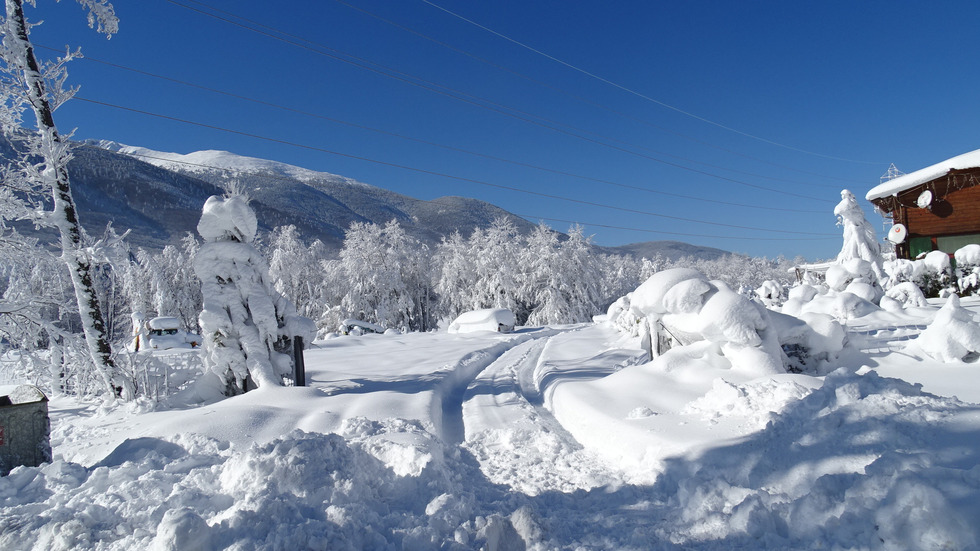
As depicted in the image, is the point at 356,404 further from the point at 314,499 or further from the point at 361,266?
the point at 361,266

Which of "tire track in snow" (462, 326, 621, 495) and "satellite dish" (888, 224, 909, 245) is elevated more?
"satellite dish" (888, 224, 909, 245)

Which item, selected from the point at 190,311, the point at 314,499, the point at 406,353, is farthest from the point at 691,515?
the point at 190,311

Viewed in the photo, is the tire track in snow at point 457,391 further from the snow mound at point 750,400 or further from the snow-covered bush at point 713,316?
the snow-covered bush at point 713,316

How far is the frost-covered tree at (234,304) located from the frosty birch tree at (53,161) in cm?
197

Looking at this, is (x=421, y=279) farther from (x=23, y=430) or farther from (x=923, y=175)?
(x=23, y=430)

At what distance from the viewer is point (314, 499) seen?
13.7 ft

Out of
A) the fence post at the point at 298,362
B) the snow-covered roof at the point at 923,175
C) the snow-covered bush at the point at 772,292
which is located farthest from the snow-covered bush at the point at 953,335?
the snow-covered roof at the point at 923,175

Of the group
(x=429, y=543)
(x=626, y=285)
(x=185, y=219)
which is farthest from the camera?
(x=185, y=219)

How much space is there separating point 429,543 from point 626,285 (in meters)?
67.0

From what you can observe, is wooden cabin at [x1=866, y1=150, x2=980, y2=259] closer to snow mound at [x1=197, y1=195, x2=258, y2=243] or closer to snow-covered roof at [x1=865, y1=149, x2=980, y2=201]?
snow-covered roof at [x1=865, y1=149, x2=980, y2=201]

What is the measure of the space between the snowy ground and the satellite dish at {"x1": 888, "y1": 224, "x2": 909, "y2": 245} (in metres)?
24.9

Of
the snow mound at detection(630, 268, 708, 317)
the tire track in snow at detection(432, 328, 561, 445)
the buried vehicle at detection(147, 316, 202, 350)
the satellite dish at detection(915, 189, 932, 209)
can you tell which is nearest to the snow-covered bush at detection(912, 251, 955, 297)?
the satellite dish at detection(915, 189, 932, 209)

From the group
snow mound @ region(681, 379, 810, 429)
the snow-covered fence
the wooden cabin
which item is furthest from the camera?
the wooden cabin

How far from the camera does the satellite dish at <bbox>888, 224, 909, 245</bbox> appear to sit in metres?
27.9
